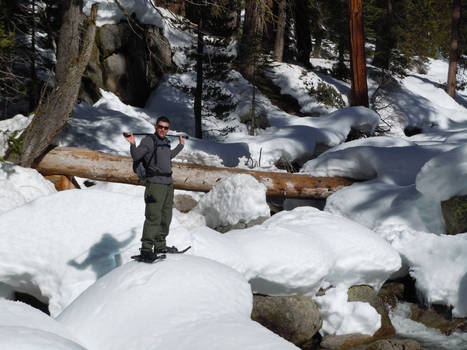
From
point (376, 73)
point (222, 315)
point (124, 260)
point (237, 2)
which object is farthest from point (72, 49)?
point (376, 73)

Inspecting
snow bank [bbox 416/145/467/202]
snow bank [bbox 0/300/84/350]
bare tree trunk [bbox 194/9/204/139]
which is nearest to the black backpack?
snow bank [bbox 0/300/84/350]

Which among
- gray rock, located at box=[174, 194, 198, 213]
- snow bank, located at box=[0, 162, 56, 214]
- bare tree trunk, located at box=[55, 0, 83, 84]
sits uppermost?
bare tree trunk, located at box=[55, 0, 83, 84]

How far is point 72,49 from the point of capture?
871cm

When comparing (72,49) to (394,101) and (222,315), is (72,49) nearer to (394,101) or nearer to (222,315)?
(222,315)

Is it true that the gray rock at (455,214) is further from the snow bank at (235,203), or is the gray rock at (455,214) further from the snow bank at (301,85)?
the snow bank at (301,85)

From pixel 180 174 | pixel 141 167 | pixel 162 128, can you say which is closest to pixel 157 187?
pixel 141 167

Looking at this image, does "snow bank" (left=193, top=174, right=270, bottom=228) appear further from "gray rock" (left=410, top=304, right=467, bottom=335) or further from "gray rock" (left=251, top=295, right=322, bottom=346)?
"gray rock" (left=410, top=304, right=467, bottom=335)

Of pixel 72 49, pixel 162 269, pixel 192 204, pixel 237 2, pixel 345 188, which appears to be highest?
pixel 237 2

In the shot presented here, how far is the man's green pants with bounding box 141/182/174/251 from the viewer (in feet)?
A: 15.4

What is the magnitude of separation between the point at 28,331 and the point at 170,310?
1.04 meters

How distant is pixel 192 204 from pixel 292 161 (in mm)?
3853

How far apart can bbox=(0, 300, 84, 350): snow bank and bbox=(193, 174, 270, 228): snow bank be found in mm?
4649

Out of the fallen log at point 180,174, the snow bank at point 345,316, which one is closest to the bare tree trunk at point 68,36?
the fallen log at point 180,174

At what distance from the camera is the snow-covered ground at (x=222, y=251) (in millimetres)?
3342
